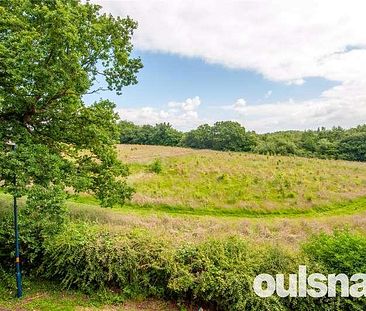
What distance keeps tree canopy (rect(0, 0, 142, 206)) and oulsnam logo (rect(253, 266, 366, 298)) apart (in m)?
8.37

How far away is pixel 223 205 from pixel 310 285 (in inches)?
457

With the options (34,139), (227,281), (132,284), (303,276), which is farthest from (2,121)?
(303,276)

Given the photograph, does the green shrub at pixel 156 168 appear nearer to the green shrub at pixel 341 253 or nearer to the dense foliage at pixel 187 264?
the dense foliage at pixel 187 264

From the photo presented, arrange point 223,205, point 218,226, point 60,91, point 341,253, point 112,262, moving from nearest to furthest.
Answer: point 341,253 < point 112,262 < point 60,91 < point 218,226 < point 223,205

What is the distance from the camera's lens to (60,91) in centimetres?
1391

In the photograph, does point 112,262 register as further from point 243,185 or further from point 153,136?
point 153,136

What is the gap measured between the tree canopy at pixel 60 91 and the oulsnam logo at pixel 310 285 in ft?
27.5

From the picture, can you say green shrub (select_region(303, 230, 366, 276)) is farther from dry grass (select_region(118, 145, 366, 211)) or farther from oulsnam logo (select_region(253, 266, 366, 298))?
dry grass (select_region(118, 145, 366, 211))

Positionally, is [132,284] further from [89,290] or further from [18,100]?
[18,100]

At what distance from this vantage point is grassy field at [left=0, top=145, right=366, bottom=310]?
41.9 feet

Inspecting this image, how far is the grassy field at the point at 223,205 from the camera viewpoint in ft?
41.9

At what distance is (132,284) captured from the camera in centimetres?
1160

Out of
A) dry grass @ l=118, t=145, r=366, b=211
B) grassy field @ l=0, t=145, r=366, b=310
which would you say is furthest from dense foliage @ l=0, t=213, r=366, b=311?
dry grass @ l=118, t=145, r=366, b=211

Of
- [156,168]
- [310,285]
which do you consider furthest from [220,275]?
[156,168]
